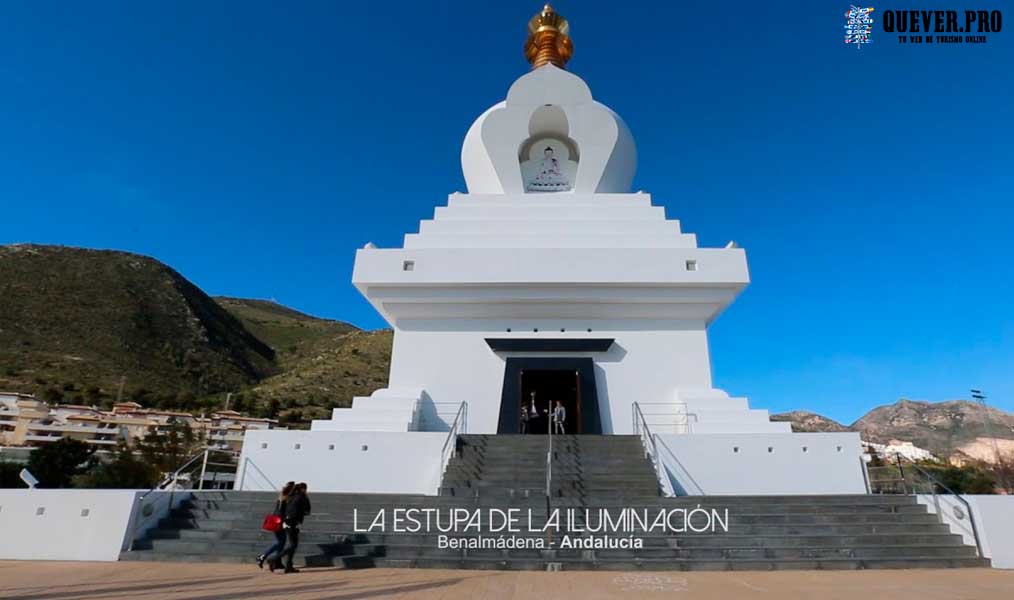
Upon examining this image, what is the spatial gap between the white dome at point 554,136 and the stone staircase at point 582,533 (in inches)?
339

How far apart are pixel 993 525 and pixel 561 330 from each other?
8234mm

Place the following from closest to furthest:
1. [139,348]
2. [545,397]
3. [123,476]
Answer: [545,397]
[123,476]
[139,348]

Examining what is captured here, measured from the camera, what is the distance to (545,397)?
14820 millimetres

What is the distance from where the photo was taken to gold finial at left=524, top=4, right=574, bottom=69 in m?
18.8

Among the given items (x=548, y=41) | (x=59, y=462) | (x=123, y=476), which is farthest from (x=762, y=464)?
(x=59, y=462)

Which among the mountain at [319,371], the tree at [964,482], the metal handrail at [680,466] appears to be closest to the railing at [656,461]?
the metal handrail at [680,466]

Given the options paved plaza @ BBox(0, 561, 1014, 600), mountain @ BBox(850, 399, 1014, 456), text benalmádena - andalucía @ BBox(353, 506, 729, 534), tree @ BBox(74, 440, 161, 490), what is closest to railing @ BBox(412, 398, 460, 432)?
text benalmádena - andalucía @ BBox(353, 506, 729, 534)

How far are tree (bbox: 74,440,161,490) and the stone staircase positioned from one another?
640 inches

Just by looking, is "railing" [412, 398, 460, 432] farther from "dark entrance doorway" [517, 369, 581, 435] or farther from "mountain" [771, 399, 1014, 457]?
"mountain" [771, 399, 1014, 457]

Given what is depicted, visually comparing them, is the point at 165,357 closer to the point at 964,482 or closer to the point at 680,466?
the point at 680,466

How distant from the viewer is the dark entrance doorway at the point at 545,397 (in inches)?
496

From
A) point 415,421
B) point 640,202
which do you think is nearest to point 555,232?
point 640,202

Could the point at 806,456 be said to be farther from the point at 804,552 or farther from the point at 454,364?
the point at 454,364

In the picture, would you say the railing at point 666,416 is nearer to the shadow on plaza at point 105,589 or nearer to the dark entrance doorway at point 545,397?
the dark entrance doorway at point 545,397
